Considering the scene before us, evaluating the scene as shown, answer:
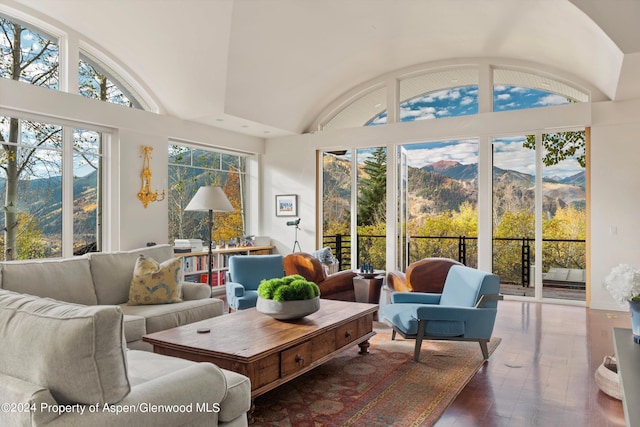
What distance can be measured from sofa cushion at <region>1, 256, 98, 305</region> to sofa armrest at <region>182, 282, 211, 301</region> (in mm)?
834

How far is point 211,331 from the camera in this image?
3285mm

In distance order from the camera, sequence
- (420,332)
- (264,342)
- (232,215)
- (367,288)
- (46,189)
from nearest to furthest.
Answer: (264,342), (420,332), (367,288), (46,189), (232,215)

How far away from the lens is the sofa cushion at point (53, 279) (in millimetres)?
3537

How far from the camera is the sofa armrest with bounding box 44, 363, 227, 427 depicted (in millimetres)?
1612

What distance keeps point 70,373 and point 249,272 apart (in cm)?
404

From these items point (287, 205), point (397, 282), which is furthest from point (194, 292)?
point (287, 205)

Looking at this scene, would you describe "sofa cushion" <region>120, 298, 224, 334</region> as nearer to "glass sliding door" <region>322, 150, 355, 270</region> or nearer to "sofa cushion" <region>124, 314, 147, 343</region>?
"sofa cushion" <region>124, 314, 147, 343</region>

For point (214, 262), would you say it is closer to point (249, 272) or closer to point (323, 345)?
point (249, 272)

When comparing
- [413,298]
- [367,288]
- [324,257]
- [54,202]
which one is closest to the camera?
[413,298]

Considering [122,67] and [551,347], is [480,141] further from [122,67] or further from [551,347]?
[122,67]

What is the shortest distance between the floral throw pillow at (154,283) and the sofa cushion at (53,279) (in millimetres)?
358

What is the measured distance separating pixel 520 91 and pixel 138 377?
276 inches

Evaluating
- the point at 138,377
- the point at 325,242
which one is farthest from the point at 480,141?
the point at 138,377

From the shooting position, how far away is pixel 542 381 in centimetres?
352
